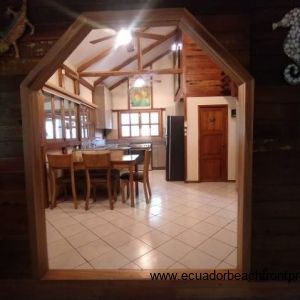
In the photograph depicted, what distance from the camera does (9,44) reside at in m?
1.64

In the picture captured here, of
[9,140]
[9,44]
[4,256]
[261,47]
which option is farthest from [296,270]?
[9,44]

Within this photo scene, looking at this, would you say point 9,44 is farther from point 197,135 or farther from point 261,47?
point 197,135

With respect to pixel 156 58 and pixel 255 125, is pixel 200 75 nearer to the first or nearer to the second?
pixel 156 58

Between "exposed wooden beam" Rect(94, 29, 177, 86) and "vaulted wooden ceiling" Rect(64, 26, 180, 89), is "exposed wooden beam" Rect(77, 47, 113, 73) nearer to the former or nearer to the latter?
"vaulted wooden ceiling" Rect(64, 26, 180, 89)

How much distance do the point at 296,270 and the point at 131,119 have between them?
23.0ft

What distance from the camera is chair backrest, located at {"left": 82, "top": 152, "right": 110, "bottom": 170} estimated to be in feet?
11.0

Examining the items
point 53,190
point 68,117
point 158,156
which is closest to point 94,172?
point 53,190

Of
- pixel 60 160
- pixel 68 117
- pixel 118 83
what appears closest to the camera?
pixel 60 160

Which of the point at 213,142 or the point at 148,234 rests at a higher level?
the point at 213,142

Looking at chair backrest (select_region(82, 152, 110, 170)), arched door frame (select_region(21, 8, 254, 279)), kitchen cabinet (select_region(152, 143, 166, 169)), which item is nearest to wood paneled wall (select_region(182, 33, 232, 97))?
kitchen cabinet (select_region(152, 143, 166, 169))

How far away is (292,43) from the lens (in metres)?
1.54

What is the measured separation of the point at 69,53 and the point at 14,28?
0.39 m

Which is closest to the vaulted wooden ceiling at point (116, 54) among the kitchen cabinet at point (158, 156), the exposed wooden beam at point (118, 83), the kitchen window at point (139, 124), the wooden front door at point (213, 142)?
the exposed wooden beam at point (118, 83)

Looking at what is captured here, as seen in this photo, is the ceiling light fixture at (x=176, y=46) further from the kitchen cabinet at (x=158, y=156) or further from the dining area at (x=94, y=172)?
the dining area at (x=94, y=172)
